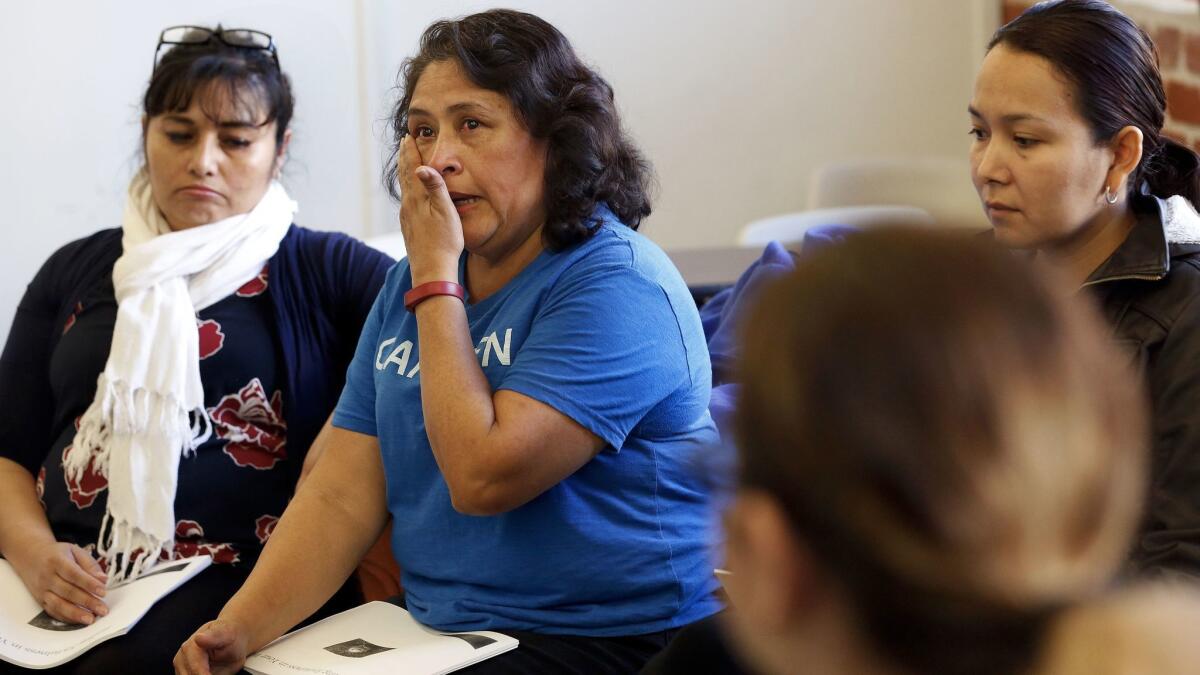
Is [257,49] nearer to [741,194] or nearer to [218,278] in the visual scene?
[218,278]

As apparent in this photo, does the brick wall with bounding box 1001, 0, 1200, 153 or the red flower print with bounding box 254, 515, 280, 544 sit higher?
the brick wall with bounding box 1001, 0, 1200, 153

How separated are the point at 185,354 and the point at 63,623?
0.45 m

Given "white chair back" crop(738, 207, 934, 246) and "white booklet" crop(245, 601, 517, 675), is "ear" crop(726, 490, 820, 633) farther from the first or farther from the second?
"white chair back" crop(738, 207, 934, 246)

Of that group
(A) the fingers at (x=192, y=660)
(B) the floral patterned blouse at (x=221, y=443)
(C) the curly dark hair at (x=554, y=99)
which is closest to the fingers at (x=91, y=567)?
(B) the floral patterned blouse at (x=221, y=443)

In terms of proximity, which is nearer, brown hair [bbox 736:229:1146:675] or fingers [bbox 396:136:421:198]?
brown hair [bbox 736:229:1146:675]

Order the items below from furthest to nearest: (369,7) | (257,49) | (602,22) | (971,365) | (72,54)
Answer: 1. (602,22)
2. (369,7)
3. (72,54)
4. (257,49)
5. (971,365)

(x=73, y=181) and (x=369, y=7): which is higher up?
(x=369, y=7)

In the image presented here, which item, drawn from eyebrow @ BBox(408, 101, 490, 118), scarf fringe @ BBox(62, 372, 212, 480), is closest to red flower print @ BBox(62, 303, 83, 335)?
scarf fringe @ BBox(62, 372, 212, 480)

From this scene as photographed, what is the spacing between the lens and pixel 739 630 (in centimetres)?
75

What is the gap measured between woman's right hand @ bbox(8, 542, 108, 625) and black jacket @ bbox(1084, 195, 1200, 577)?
132cm

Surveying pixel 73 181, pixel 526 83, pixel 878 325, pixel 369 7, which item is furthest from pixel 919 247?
pixel 369 7

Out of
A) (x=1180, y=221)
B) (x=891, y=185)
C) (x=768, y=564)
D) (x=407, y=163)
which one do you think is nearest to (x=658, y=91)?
(x=891, y=185)

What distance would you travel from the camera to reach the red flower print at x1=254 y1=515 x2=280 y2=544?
1.93 m

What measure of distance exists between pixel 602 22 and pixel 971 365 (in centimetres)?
344
